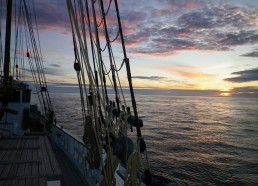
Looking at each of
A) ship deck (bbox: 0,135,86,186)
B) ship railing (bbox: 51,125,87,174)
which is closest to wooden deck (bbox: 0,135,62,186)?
ship deck (bbox: 0,135,86,186)

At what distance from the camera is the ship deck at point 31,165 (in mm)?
5016

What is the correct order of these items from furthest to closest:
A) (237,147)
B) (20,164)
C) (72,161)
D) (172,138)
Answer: (172,138)
(237,147)
(72,161)
(20,164)

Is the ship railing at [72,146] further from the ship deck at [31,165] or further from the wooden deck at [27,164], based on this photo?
the wooden deck at [27,164]

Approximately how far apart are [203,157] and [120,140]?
29913mm

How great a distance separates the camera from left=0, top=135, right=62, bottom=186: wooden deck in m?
4.96

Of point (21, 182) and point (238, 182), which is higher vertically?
point (21, 182)

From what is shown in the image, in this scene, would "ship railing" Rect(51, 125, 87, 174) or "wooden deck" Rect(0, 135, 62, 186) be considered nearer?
"wooden deck" Rect(0, 135, 62, 186)

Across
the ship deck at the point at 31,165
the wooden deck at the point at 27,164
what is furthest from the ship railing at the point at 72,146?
the wooden deck at the point at 27,164

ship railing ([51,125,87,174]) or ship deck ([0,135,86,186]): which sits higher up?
ship deck ([0,135,86,186])

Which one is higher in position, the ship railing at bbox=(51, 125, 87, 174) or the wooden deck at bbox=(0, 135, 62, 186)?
the wooden deck at bbox=(0, 135, 62, 186)

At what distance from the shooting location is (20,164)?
5.98m

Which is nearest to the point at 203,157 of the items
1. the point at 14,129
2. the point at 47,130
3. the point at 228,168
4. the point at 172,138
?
the point at 228,168

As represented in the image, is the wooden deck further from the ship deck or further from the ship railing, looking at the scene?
the ship railing

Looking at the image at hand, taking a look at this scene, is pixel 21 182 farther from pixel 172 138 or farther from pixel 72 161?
pixel 172 138
